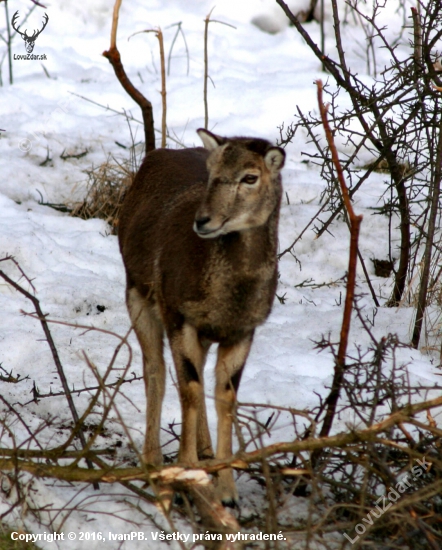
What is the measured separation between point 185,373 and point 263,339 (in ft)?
6.60

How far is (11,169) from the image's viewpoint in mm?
8953

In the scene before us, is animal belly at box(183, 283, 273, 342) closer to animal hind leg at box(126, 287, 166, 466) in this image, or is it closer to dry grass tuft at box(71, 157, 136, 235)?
animal hind leg at box(126, 287, 166, 466)

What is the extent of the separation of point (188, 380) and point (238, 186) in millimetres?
1163

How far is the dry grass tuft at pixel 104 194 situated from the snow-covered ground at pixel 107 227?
0.17 m

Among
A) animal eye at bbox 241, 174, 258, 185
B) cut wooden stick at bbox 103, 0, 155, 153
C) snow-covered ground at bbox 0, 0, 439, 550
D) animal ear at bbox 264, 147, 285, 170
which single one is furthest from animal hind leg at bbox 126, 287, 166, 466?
cut wooden stick at bbox 103, 0, 155, 153

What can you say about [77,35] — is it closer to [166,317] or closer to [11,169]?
[11,169]

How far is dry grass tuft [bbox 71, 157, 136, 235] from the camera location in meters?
8.55

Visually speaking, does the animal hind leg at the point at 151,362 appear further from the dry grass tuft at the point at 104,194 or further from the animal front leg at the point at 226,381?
the dry grass tuft at the point at 104,194

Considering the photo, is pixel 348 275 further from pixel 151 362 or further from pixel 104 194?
pixel 104 194

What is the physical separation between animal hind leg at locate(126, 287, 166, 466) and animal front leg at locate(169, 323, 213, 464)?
38cm

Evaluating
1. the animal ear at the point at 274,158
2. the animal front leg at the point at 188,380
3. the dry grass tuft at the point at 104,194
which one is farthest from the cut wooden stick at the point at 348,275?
the dry grass tuft at the point at 104,194

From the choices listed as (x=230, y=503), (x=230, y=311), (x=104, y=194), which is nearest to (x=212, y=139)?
(x=230, y=311)

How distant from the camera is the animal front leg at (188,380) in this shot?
15.4ft

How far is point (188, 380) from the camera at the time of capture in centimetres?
475
